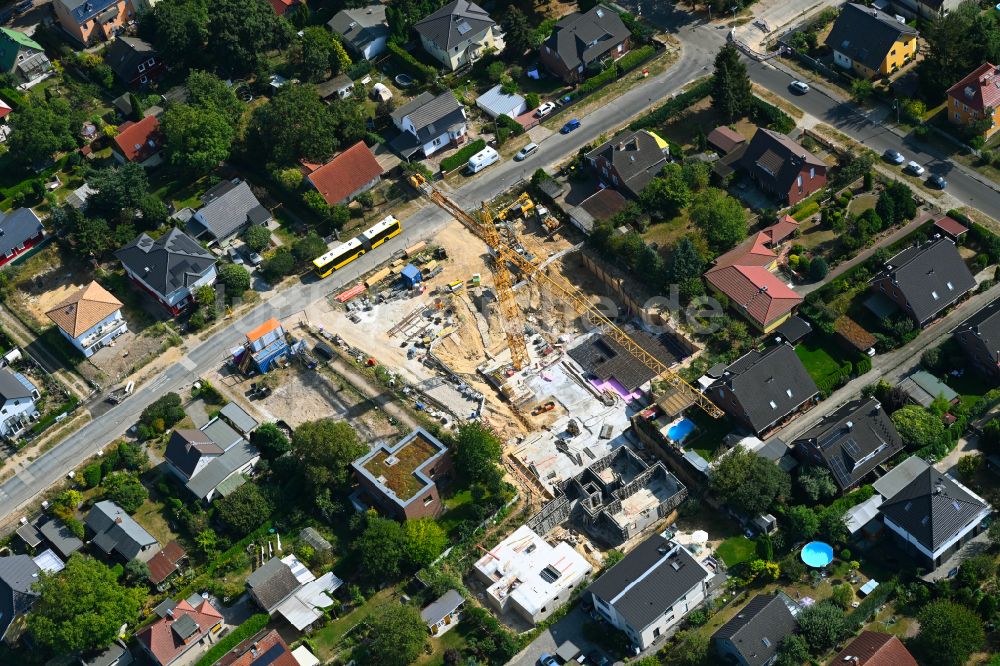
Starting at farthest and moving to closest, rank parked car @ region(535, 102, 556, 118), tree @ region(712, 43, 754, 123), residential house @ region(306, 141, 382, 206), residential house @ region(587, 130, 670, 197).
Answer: parked car @ region(535, 102, 556, 118) < tree @ region(712, 43, 754, 123) < residential house @ region(306, 141, 382, 206) < residential house @ region(587, 130, 670, 197)

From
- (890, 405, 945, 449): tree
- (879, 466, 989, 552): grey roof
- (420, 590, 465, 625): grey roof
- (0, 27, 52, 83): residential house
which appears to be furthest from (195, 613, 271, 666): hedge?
(0, 27, 52, 83): residential house

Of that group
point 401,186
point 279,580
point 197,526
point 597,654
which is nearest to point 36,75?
point 401,186

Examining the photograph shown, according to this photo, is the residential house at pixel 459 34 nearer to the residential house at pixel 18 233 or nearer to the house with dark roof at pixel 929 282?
the residential house at pixel 18 233

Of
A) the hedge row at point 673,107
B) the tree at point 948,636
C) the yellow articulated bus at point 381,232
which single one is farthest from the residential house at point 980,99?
the tree at point 948,636

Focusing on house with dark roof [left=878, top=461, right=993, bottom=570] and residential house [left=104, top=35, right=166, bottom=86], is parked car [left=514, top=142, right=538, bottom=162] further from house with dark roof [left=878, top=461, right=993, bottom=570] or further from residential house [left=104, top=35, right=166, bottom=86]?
house with dark roof [left=878, top=461, right=993, bottom=570]

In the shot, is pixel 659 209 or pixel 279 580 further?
pixel 659 209

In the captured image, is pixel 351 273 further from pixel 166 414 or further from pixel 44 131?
pixel 44 131

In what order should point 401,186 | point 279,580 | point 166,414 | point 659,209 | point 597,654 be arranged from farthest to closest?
point 401,186 < point 659,209 < point 166,414 < point 279,580 < point 597,654
